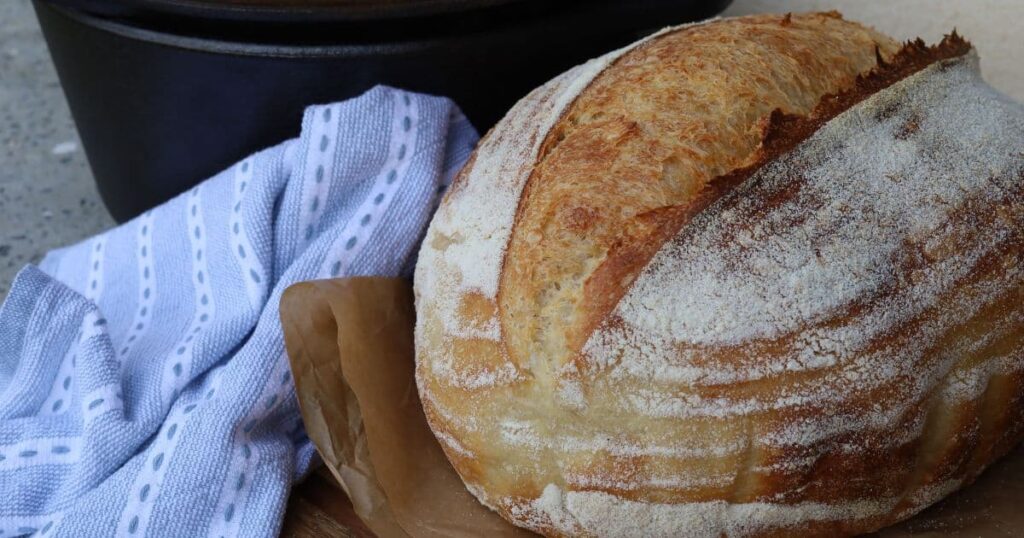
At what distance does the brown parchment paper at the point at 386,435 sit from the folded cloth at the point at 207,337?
46 millimetres

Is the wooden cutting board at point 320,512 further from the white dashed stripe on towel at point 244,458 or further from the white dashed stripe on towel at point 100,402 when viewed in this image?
the white dashed stripe on towel at point 100,402

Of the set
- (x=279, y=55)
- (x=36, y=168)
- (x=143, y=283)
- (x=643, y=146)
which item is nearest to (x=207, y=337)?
(x=143, y=283)

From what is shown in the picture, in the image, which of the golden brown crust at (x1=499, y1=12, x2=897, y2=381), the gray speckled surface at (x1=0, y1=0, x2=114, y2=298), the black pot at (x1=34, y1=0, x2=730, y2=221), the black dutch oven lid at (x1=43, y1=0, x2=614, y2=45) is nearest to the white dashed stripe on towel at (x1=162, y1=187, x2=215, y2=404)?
the black pot at (x1=34, y1=0, x2=730, y2=221)

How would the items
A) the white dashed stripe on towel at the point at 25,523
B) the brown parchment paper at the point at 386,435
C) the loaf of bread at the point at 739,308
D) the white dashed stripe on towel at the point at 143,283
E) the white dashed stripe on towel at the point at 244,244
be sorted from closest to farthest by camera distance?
1. the loaf of bread at the point at 739,308
2. the brown parchment paper at the point at 386,435
3. the white dashed stripe on towel at the point at 25,523
4. the white dashed stripe on towel at the point at 244,244
5. the white dashed stripe on towel at the point at 143,283

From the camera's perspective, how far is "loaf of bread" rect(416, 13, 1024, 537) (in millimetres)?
869

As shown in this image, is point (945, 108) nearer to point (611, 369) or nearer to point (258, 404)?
point (611, 369)

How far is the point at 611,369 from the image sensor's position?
2.87 ft

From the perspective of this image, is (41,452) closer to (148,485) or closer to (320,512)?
(148,485)

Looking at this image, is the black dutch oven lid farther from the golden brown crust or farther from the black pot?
the golden brown crust

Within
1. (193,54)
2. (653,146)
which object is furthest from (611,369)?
(193,54)

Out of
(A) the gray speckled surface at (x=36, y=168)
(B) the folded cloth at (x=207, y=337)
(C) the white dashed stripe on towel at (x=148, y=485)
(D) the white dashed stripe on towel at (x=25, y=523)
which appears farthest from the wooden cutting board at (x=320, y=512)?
(A) the gray speckled surface at (x=36, y=168)

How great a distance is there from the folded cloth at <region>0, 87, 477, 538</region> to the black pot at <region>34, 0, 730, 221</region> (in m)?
0.07

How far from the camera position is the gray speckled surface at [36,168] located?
6.08 feet

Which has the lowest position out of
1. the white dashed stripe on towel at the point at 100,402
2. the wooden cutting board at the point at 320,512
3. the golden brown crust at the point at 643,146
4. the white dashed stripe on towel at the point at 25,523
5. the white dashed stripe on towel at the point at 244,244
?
the white dashed stripe on towel at the point at 25,523
